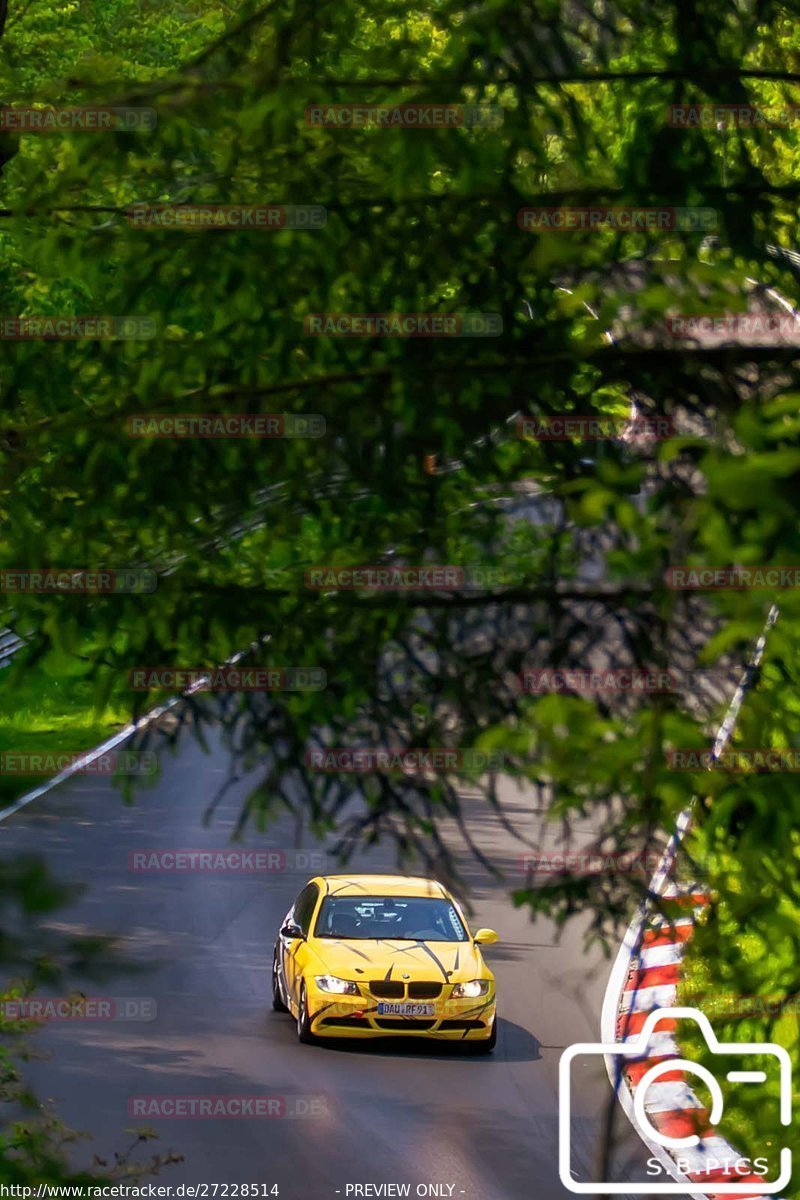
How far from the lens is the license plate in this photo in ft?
47.4

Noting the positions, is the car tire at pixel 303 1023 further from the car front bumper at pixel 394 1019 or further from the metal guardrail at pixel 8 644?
Result: the metal guardrail at pixel 8 644

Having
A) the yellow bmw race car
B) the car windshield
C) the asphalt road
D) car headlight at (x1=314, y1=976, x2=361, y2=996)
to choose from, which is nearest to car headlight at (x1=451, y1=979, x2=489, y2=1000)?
the yellow bmw race car

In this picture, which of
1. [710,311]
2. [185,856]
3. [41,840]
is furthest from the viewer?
[185,856]

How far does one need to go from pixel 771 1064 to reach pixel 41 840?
2151 millimetres

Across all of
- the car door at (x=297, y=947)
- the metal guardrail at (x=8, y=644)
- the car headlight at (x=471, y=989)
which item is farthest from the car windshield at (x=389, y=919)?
the metal guardrail at (x=8, y=644)

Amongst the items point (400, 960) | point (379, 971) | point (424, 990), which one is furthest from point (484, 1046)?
point (379, 971)

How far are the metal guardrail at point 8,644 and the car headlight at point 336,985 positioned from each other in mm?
9821

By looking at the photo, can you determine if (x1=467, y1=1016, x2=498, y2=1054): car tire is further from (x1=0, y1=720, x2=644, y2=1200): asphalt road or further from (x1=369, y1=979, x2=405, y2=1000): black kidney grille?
(x1=369, y1=979, x2=405, y2=1000): black kidney grille

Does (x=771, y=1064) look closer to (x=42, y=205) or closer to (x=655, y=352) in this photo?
(x=655, y=352)

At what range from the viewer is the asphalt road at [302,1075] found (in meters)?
11.8

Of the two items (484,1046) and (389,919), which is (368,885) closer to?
(389,919)

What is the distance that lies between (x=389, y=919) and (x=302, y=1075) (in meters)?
2.07

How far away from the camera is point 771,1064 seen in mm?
4555

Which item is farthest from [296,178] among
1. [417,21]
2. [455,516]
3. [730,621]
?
[730,621]
